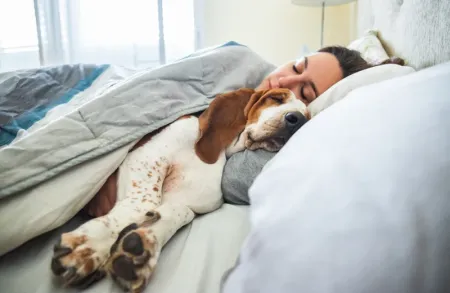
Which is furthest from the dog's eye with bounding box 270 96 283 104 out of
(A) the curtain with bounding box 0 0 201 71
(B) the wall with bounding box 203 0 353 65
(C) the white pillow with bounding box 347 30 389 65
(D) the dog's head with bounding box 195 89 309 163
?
(B) the wall with bounding box 203 0 353 65

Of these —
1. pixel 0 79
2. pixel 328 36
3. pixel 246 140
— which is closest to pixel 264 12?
pixel 328 36

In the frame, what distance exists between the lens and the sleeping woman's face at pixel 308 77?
1.01 meters

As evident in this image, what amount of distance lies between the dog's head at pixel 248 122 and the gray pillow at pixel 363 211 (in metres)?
0.35

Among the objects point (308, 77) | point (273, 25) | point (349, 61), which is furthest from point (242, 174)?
point (273, 25)

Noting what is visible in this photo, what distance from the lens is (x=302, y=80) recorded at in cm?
101

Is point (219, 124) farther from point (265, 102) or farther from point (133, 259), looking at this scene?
point (133, 259)

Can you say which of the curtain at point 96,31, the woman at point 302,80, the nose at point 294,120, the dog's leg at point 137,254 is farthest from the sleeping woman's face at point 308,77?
the curtain at point 96,31

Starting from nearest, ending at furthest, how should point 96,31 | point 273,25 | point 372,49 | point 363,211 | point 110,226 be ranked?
point 363,211
point 110,226
point 372,49
point 96,31
point 273,25

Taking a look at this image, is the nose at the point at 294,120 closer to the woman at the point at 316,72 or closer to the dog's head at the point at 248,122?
the dog's head at the point at 248,122

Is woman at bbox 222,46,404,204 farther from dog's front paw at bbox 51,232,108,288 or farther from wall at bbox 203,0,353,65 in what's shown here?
wall at bbox 203,0,353,65

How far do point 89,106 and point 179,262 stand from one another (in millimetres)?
400

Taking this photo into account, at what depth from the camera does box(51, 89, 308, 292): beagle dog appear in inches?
20.4

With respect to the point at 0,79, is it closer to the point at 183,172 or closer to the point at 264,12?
the point at 183,172

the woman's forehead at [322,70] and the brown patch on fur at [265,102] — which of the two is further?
the woman's forehead at [322,70]
